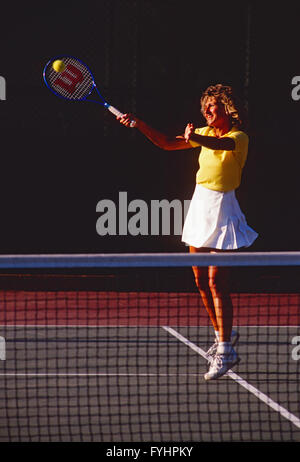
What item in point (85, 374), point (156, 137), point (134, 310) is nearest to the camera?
point (156, 137)

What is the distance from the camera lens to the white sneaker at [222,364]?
5566mm

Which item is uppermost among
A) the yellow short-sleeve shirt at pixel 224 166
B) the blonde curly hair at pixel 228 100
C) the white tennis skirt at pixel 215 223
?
the blonde curly hair at pixel 228 100

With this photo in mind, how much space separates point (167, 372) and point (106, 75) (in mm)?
6159

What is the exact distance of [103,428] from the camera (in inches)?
178

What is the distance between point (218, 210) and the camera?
19.1 feet

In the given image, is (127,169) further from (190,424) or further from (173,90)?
(190,424)

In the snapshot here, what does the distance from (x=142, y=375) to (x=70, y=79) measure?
2.05 metres

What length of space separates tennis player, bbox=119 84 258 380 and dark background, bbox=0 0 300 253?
5.74 m

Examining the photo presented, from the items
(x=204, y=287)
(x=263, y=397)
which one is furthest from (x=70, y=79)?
(x=263, y=397)

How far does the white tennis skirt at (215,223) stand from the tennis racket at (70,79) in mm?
1053

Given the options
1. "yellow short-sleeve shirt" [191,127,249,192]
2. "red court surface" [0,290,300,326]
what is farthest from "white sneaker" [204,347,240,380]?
"red court surface" [0,290,300,326]

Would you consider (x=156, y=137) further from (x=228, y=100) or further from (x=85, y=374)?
(x=85, y=374)

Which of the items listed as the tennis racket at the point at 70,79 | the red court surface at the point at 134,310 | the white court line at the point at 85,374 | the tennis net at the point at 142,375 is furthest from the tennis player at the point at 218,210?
the red court surface at the point at 134,310

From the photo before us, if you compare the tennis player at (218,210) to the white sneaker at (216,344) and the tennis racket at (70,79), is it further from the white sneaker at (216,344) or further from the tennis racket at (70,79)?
the tennis racket at (70,79)
